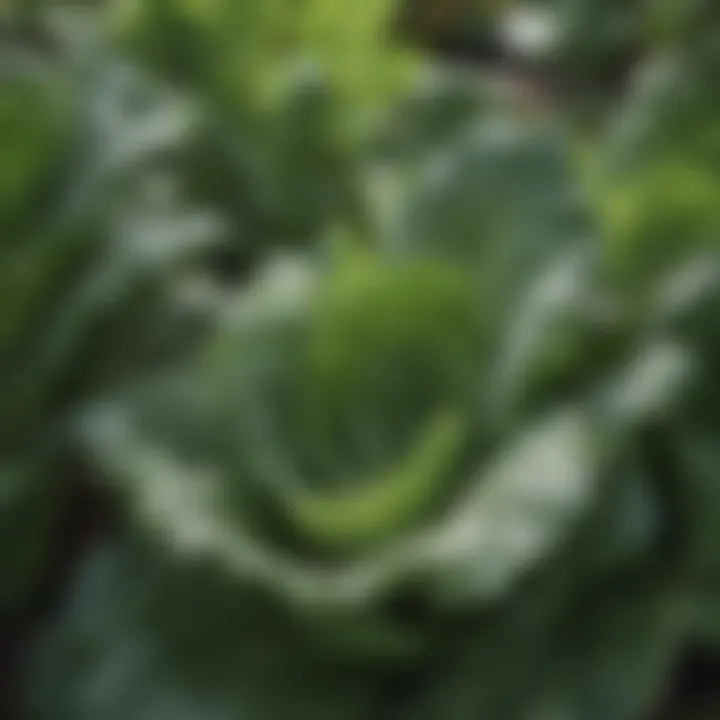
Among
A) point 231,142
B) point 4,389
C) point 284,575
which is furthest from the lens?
point 231,142

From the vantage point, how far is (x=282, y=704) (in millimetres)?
655

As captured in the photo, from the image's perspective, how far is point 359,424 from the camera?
71cm

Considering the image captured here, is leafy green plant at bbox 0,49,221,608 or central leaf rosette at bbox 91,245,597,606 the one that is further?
leafy green plant at bbox 0,49,221,608

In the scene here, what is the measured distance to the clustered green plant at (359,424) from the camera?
0.65 metres

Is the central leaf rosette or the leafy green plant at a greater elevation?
the leafy green plant

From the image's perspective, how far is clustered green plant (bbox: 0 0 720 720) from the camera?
2.13 ft

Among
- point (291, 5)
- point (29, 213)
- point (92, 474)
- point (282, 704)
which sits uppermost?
point (291, 5)

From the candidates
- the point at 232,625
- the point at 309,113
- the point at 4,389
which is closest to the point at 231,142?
the point at 309,113

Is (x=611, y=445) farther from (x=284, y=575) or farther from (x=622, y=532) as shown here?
(x=284, y=575)

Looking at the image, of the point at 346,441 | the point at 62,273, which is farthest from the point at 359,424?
the point at 62,273

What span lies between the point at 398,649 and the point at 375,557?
0.15 feet

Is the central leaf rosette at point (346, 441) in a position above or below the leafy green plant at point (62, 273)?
below

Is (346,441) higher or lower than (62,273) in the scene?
lower

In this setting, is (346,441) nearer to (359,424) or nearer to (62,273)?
(359,424)
